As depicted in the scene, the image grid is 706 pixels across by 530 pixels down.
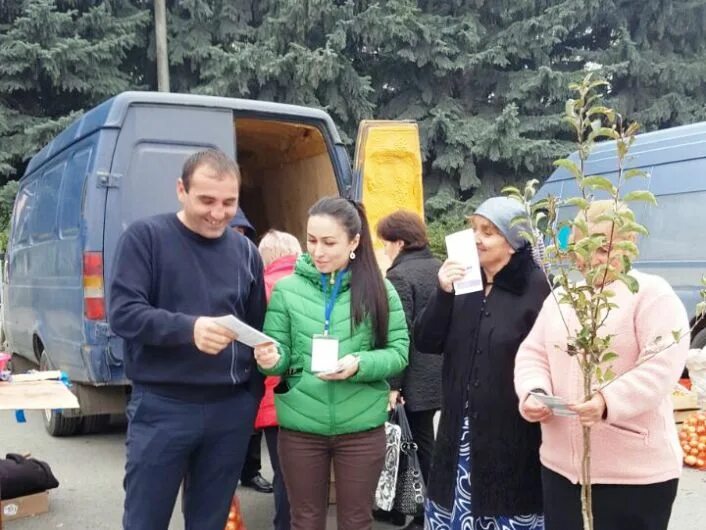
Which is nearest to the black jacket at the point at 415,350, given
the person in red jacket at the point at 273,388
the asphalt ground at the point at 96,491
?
the person in red jacket at the point at 273,388

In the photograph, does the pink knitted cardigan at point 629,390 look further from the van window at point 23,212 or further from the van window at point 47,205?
the van window at point 23,212

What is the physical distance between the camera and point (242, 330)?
227 centimetres

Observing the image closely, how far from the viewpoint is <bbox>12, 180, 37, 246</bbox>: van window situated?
22.0 feet

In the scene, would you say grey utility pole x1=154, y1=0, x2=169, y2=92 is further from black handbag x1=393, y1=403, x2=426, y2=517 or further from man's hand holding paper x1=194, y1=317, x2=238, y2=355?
man's hand holding paper x1=194, y1=317, x2=238, y2=355

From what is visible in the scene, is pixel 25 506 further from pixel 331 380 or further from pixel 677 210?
pixel 677 210

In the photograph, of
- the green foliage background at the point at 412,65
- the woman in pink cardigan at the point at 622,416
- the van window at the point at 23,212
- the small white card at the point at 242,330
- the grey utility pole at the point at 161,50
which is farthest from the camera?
the green foliage background at the point at 412,65

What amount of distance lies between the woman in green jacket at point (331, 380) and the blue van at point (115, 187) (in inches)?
90.2

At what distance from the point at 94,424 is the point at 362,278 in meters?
4.07

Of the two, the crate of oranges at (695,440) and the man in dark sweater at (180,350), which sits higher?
the man in dark sweater at (180,350)

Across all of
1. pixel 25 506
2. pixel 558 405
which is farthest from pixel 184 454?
pixel 25 506

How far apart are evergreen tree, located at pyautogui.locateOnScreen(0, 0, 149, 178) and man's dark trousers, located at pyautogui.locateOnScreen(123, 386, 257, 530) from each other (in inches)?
561

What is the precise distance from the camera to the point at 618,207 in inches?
76.2

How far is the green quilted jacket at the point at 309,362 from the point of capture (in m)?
2.75

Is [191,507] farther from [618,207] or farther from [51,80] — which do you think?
[51,80]
